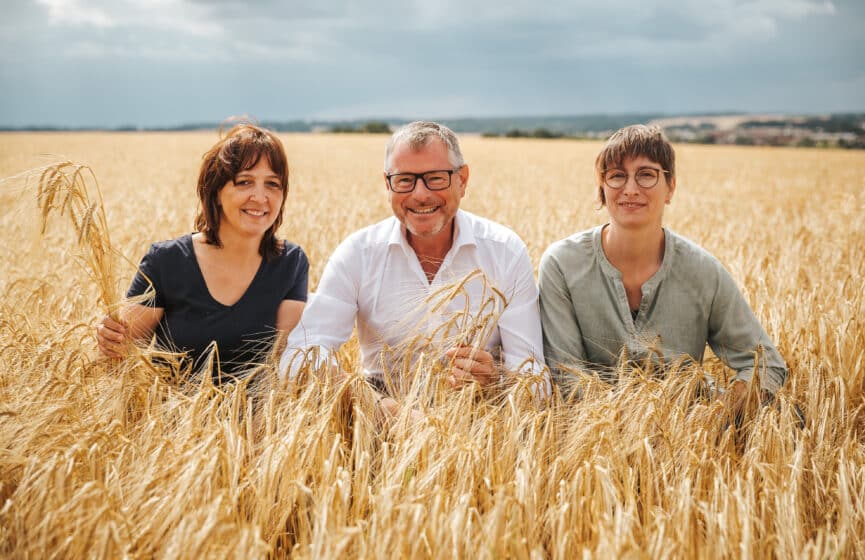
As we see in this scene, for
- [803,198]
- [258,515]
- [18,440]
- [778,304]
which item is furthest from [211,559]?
[803,198]

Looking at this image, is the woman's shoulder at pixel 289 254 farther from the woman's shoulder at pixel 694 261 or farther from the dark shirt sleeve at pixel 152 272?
the woman's shoulder at pixel 694 261

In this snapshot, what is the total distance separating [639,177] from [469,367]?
4.28ft

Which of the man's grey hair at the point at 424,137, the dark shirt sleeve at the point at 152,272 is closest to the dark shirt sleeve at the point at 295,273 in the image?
the dark shirt sleeve at the point at 152,272

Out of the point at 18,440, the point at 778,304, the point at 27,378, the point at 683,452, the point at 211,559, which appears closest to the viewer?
the point at 211,559

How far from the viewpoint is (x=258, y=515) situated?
5.39ft

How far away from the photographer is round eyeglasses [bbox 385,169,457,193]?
2.71 metres

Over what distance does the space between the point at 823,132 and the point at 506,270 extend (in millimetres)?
75222

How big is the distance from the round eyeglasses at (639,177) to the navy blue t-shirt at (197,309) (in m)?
1.73

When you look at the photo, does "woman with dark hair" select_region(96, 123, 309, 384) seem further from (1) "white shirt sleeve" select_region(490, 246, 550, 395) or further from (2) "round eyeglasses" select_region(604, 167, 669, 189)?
(2) "round eyeglasses" select_region(604, 167, 669, 189)

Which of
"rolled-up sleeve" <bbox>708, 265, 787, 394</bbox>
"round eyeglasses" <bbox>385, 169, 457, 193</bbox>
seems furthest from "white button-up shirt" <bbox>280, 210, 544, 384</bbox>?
"rolled-up sleeve" <bbox>708, 265, 787, 394</bbox>

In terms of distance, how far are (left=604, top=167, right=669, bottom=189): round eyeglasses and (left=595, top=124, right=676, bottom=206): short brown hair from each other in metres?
0.04

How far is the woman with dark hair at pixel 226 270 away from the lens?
9.23ft

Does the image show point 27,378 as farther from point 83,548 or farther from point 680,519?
point 680,519

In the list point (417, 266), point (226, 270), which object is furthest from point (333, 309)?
point (226, 270)
